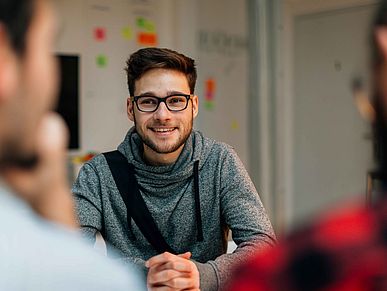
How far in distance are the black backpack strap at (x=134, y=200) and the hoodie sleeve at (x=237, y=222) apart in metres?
0.16

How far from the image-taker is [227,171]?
4.85ft

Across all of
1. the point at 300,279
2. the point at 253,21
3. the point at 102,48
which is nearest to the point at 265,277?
the point at 300,279

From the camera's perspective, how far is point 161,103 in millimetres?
1450

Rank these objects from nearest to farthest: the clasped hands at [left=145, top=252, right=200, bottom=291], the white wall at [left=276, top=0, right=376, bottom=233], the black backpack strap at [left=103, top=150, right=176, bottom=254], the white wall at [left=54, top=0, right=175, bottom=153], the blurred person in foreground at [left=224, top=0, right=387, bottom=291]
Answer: the blurred person in foreground at [left=224, top=0, right=387, bottom=291] < the clasped hands at [left=145, top=252, right=200, bottom=291] < the black backpack strap at [left=103, top=150, right=176, bottom=254] < the white wall at [left=54, top=0, right=175, bottom=153] < the white wall at [left=276, top=0, right=376, bottom=233]

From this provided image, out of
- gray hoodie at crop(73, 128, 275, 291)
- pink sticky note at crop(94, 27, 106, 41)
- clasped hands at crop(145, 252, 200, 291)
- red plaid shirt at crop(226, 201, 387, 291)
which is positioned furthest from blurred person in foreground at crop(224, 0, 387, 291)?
pink sticky note at crop(94, 27, 106, 41)

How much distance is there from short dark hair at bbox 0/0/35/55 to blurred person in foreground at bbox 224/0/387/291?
237 millimetres

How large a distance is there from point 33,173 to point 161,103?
3.16 ft

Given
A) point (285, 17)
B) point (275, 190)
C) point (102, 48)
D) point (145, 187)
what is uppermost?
point (285, 17)

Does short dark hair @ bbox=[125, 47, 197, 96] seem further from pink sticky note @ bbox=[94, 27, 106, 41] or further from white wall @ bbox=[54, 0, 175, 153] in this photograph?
pink sticky note @ bbox=[94, 27, 106, 41]

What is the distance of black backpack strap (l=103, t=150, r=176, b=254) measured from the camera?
1.41m

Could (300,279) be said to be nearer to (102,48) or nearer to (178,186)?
(178,186)

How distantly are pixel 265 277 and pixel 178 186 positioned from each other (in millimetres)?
1025

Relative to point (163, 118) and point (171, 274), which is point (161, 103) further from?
point (171, 274)

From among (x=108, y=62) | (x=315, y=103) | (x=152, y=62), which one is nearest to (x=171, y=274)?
(x=152, y=62)
